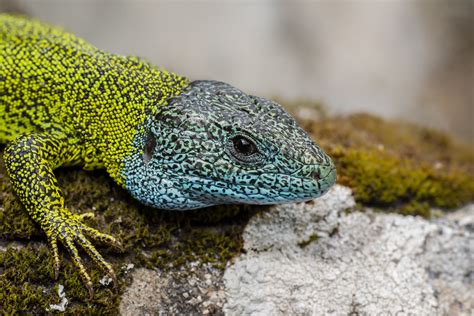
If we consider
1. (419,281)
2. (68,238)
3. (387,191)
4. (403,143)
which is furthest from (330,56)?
(68,238)

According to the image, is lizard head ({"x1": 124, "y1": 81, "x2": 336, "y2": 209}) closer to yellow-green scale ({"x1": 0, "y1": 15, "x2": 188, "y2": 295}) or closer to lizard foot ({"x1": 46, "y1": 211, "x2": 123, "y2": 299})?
yellow-green scale ({"x1": 0, "y1": 15, "x2": 188, "y2": 295})

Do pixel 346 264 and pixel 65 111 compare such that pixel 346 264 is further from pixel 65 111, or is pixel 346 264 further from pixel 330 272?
pixel 65 111

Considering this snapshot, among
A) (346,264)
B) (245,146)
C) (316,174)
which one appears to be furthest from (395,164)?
(245,146)

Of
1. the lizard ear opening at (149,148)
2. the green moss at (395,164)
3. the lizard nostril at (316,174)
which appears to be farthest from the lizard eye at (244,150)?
the green moss at (395,164)

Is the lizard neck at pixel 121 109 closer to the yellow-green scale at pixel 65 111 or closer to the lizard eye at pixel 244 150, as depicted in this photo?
the yellow-green scale at pixel 65 111

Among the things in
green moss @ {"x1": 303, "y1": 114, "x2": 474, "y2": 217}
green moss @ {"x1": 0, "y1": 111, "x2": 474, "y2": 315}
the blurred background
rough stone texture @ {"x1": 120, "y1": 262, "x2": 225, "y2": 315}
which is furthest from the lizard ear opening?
the blurred background

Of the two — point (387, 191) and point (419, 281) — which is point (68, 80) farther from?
point (419, 281)

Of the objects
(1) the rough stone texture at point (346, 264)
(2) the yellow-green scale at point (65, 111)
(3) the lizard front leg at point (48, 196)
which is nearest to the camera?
(3) the lizard front leg at point (48, 196)
